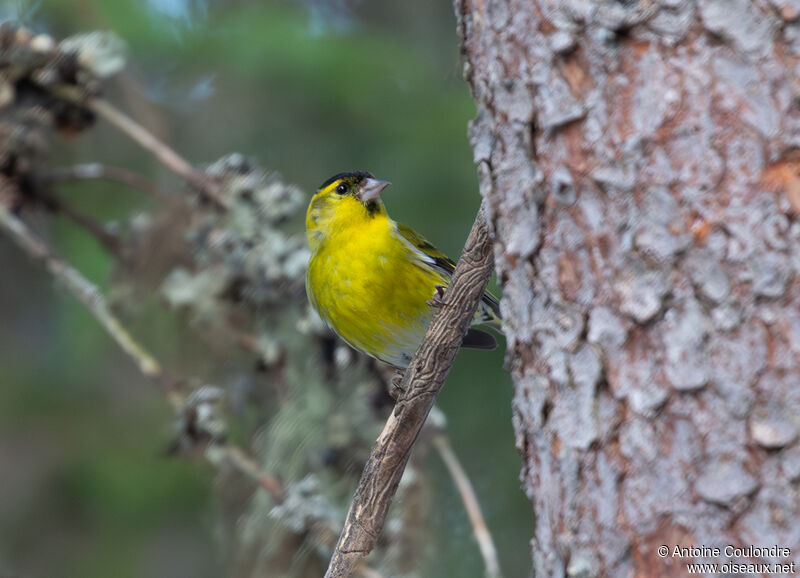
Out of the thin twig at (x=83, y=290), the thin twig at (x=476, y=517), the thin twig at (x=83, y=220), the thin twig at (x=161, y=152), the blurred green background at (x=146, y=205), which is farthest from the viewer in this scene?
the blurred green background at (x=146, y=205)

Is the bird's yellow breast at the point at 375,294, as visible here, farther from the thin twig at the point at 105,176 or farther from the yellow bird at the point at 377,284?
the thin twig at the point at 105,176

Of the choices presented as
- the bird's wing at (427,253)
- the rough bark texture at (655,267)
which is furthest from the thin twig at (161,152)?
the rough bark texture at (655,267)

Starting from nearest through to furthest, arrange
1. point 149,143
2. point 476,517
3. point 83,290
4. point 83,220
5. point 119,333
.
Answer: point 476,517 → point 119,333 → point 83,290 → point 149,143 → point 83,220

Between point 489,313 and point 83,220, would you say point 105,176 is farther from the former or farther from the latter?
point 489,313

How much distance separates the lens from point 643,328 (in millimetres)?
1361

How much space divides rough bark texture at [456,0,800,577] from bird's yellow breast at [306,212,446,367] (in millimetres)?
1935

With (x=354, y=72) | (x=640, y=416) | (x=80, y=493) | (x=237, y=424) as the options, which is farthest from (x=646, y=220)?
(x=80, y=493)

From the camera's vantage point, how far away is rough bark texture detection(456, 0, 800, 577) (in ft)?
4.17

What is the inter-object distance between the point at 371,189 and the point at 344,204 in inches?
5.5

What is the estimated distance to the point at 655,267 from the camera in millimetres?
1349

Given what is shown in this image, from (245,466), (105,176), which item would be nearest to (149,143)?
(105,176)

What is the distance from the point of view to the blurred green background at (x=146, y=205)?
445 cm

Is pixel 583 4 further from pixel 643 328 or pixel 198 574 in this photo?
pixel 198 574

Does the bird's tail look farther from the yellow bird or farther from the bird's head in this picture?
the bird's head
